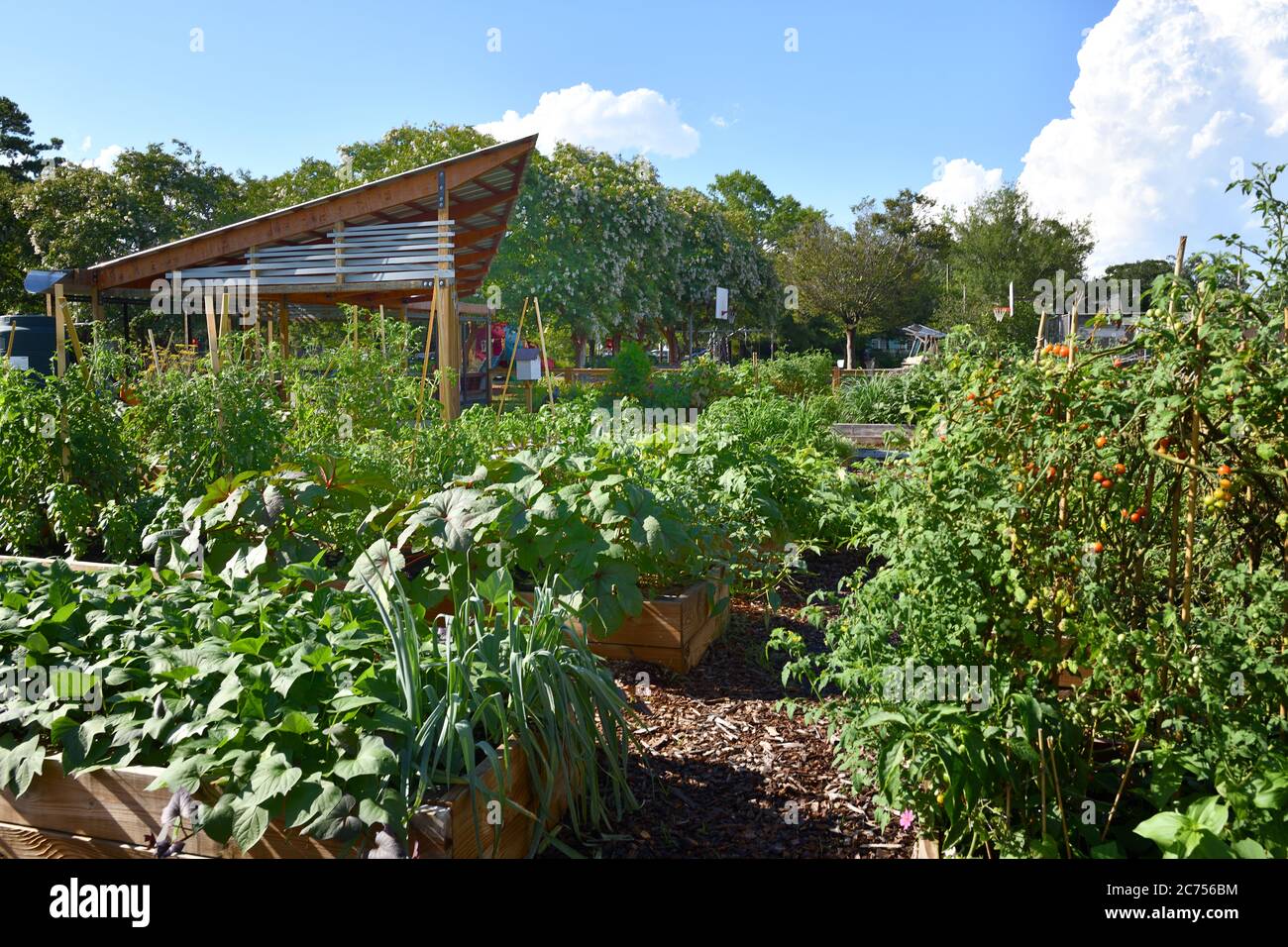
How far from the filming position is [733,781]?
3.21 meters

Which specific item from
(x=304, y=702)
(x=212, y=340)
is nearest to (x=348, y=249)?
(x=212, y=340)

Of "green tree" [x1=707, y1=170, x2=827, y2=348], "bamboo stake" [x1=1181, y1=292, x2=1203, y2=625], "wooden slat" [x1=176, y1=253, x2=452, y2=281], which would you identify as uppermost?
"green tree" [x1=707, y1=170, x2=827, y2=348]

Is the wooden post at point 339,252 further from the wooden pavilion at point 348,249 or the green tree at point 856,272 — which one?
the green tree at point 856,272

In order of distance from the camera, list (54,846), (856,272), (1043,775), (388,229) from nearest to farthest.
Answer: (1043,775) → (54,846) → (388,229) → (856,272)

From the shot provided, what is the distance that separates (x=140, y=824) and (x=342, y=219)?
11236mm

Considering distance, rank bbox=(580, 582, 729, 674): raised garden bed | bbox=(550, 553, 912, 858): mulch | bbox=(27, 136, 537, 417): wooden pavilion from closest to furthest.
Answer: bbox=(550, 553, 912, 858): mulch → bbox=(580, 582, 729, 674): raised garden bed → bbox=(27, 136, 537, 417): wooden pavilion

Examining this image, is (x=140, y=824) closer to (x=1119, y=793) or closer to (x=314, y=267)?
(x=1119, y=793)

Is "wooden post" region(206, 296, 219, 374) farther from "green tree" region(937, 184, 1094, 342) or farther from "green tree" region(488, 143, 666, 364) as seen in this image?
"green tree" region(937, 184, 1094, 342)

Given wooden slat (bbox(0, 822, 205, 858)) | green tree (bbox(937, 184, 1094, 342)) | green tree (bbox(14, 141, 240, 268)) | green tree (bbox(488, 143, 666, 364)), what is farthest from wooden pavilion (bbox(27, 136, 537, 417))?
green tree (bbox(937, 184, 1094, 342))

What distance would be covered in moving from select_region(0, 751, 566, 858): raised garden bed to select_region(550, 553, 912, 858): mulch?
407mm

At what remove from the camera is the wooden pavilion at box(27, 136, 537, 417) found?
11734 mm

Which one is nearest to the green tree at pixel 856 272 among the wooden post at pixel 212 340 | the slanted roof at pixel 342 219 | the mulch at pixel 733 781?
the slanted roof at pixel 342 219

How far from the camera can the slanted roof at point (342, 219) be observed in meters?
11.7
